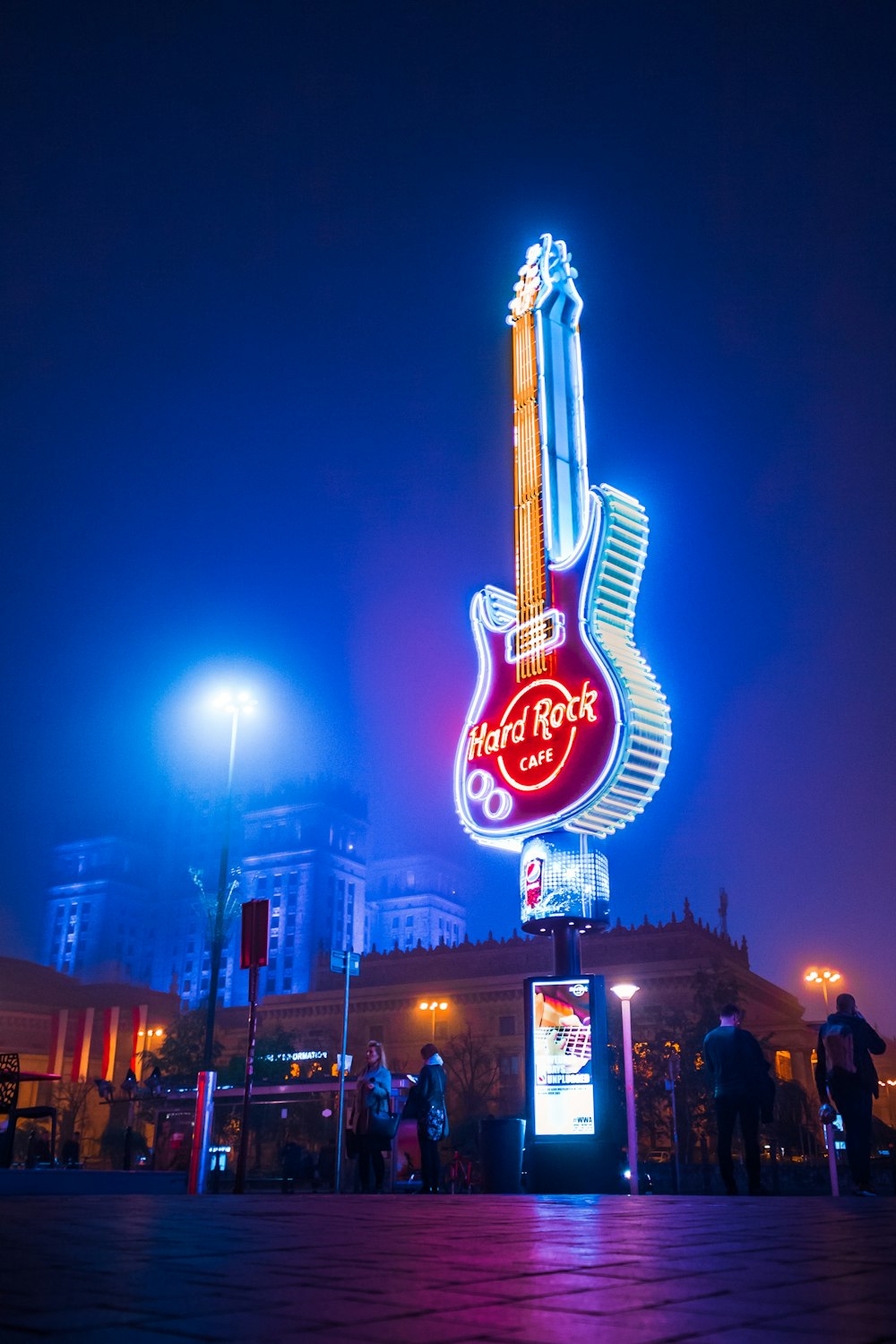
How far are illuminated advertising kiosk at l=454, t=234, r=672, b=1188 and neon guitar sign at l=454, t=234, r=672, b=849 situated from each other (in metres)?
0.04

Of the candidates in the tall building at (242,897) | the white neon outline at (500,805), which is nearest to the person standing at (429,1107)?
the white neon outline at (500,805)

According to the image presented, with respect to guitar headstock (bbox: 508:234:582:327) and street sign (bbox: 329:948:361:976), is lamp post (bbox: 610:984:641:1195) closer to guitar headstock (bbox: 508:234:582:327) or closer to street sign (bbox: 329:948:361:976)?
street sign (bbox: 329:948:361:976)

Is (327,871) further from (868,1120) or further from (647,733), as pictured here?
(868,1120)

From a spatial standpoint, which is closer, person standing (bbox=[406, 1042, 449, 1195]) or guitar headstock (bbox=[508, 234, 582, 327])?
person standing (bbox=[406, 1042, 449, 1195])

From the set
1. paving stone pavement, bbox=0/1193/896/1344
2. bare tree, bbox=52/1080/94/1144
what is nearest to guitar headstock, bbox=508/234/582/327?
paving stone pavement, bbox=0/1193/896/1344

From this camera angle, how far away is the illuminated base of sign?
71.7 ft

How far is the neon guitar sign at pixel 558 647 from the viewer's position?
2261cm

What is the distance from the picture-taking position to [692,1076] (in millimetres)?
47094

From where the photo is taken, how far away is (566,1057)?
65.5 ft

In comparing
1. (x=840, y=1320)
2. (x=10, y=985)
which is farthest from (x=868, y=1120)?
(x=10, y=985)

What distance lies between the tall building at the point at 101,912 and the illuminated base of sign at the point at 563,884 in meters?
123

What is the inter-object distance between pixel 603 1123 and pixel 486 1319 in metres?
18.3

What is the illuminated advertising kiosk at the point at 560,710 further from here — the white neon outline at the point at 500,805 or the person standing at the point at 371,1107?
the person standing at the point at 371,1107

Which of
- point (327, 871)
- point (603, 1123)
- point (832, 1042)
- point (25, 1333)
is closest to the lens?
point (25, 1333)
